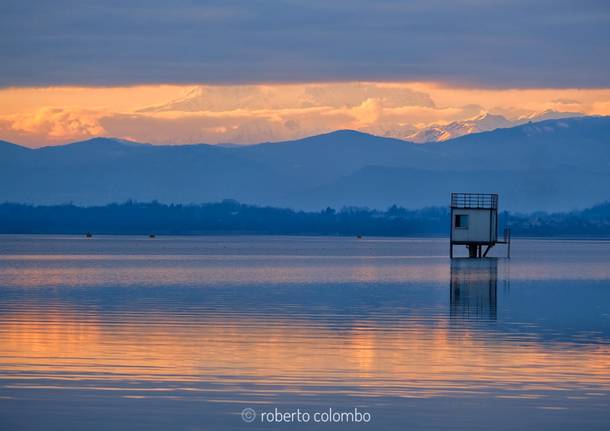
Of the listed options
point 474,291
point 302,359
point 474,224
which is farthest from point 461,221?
point 302,359

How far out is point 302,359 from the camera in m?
31.7

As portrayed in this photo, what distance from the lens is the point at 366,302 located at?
5500 cm

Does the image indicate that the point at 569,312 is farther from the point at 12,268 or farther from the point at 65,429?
the point at 12,268

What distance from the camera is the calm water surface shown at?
24.0 metres

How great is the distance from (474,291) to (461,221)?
49650 mm

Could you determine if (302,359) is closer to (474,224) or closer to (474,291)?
(474,291)

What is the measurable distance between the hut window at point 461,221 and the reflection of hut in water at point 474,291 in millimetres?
9759

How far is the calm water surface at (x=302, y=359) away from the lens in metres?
24.0

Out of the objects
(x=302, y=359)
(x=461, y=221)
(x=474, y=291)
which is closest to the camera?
(x=302, y=359)

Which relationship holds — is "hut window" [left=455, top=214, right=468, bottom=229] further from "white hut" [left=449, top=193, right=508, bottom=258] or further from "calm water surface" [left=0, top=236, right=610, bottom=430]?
"calm water surface" [left=0, top=236, right=610, bottom=430]

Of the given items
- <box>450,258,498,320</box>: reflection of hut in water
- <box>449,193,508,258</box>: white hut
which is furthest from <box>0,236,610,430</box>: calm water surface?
<box>449,193,508,258</box>: white hut

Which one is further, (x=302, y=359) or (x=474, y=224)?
(x=474, y=224)

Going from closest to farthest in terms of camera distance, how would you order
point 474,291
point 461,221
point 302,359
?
point 302,359
point 474,291
point 461,221

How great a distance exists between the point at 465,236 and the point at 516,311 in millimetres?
63777
